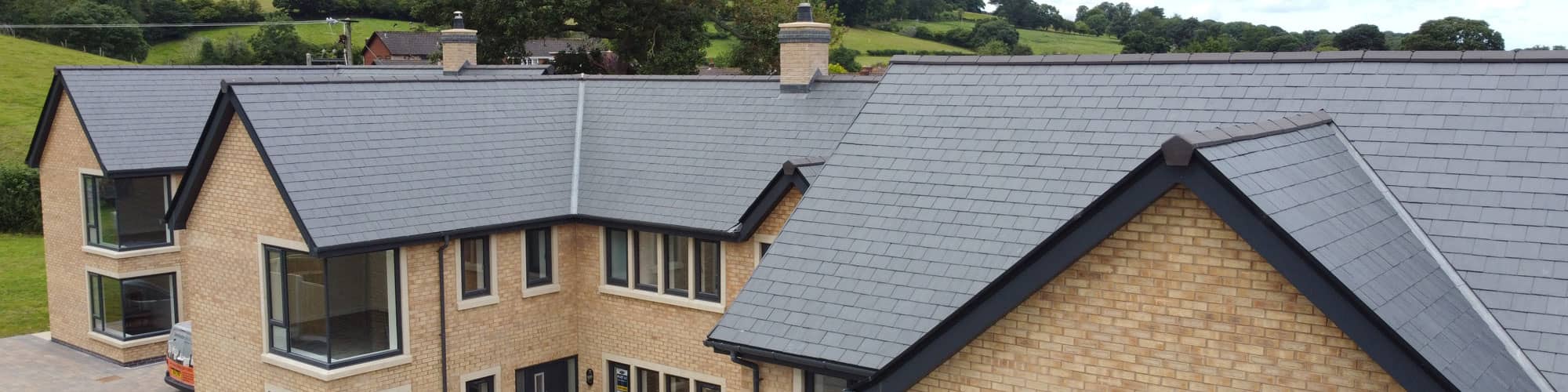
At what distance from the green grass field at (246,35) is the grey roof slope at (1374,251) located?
268 ft

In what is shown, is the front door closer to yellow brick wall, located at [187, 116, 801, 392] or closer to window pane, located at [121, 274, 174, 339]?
yellow brick wall, located at [187, 116, 801, 392]

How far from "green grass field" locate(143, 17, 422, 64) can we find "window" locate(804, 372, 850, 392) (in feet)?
258

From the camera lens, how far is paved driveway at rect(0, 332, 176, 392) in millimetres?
22250

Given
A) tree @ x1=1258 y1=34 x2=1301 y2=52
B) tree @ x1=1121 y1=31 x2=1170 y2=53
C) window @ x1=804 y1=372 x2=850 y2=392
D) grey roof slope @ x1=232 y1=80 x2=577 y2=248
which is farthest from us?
tree @ x1=1121 y1=31 x2=1170 y2=53

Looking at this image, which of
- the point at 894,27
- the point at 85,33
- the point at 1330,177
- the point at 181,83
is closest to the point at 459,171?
the point at 181,83

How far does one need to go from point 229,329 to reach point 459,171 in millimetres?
4041

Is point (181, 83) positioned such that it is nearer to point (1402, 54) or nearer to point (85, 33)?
point (1402, 54)

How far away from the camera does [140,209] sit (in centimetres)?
2395

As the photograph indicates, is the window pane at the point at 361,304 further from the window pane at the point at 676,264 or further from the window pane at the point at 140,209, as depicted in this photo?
the window pane at the point at 140,209

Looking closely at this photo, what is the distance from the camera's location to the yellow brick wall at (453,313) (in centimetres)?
1656

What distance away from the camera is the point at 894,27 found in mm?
100688

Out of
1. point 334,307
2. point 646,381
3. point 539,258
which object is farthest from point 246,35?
point 334,307

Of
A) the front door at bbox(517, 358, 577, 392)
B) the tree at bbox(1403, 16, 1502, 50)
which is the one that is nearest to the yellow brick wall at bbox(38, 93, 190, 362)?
the front door at bbox(517, 358, 577, 392)

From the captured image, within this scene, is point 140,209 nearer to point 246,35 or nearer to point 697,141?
point 697,141
